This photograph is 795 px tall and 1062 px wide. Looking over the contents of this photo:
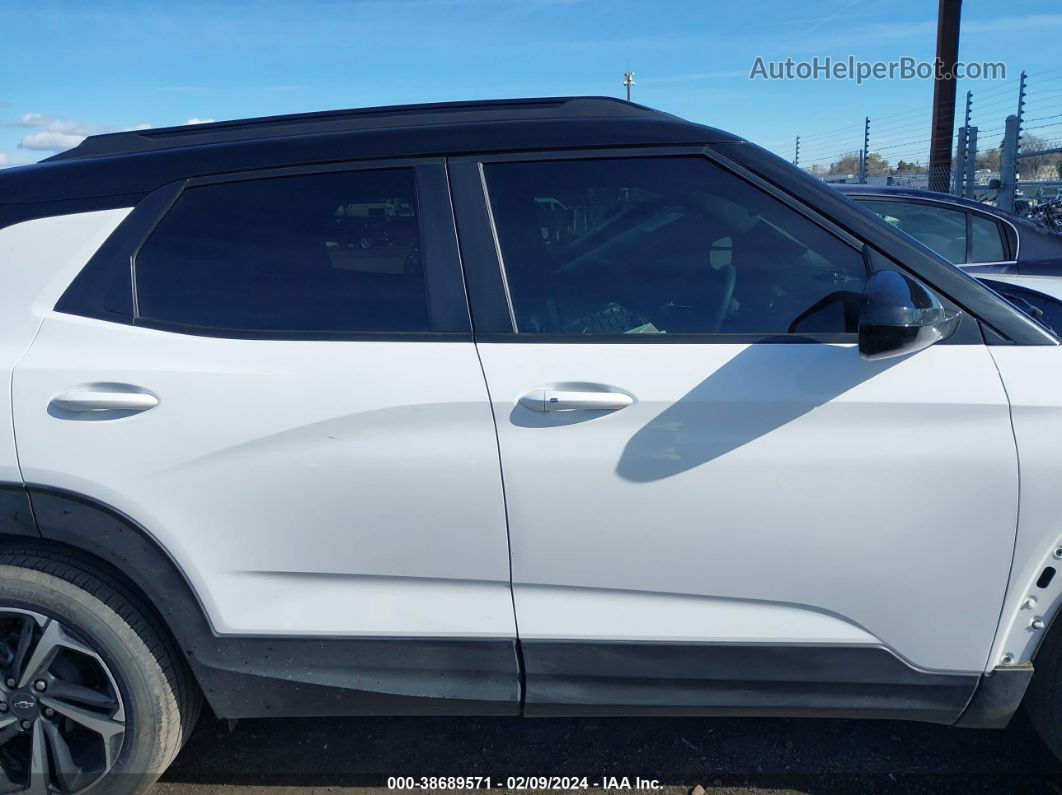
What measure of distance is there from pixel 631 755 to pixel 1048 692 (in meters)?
1.20

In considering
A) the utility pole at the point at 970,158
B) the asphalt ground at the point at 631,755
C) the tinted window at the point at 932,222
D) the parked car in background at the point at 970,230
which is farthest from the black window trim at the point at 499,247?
the utility pole at the point at 970,158

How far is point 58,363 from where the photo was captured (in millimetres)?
2041

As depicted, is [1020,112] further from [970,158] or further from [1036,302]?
[1036,302]

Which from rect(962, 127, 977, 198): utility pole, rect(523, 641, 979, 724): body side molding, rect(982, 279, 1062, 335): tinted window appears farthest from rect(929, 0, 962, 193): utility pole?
rect(523, 641, 979, 724): body side molding

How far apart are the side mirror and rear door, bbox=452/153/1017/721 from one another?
100 millimetres

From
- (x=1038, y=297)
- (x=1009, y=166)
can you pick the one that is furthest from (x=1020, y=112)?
(x=1038, y=297)

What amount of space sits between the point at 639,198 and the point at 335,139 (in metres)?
0.85

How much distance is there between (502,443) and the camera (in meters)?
1.99

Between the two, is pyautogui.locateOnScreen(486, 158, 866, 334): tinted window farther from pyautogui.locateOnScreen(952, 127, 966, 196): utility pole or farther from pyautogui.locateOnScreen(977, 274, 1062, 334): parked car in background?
pyautogui.locateOnScreen(952, 127, 966, 196): utility pole

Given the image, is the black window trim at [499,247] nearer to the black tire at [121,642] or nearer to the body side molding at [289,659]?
the body side molding at [289,659]

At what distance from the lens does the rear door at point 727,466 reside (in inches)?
76.9

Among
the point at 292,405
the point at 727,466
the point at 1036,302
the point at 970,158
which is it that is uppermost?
the point at 970,158

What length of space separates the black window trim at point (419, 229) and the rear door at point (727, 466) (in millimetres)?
53

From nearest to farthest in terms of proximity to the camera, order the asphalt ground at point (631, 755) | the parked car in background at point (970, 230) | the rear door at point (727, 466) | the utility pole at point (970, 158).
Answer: the rear door at point (727, 466), the asphalt ground at point (631, 755), the parked car in background at point (970, 230), the utility pole at point (970, 158)
